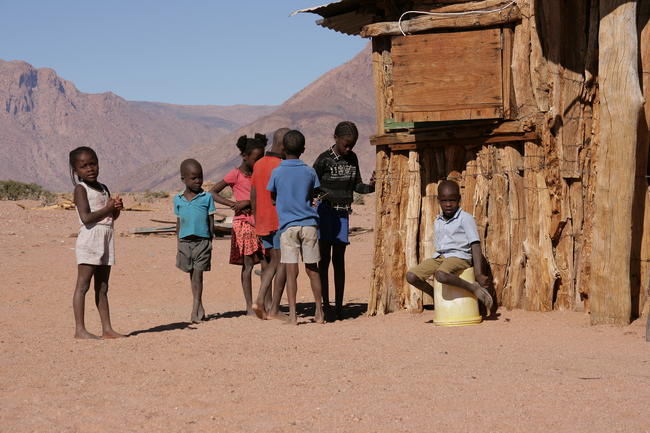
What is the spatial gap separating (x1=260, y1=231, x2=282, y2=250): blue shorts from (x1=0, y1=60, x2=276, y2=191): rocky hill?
11197 cm

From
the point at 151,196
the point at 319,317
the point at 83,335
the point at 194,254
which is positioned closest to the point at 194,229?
the point at 194,254

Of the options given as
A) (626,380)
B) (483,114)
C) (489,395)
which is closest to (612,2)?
(483,114)

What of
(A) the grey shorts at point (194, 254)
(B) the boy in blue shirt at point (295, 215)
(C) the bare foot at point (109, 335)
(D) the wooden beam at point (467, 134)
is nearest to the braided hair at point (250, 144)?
(B) the boy in blue shirt at point (295, 215)

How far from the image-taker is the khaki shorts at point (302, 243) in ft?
25.1

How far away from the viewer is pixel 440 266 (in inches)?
293

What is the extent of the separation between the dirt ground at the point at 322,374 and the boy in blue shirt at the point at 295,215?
1.70 feet

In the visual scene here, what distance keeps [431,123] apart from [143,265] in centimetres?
650

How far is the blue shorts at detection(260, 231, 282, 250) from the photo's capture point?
7.99 m

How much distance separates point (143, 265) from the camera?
13.1 metres

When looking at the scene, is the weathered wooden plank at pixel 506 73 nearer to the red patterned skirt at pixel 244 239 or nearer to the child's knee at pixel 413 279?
the child's knee at pixel 413 279

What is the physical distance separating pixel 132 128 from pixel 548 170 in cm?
14603

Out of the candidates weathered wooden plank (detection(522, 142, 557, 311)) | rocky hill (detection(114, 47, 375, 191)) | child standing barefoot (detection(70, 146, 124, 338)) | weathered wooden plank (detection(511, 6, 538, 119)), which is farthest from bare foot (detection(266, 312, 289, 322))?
rocky hill (detection(114, 47, 375, 191))

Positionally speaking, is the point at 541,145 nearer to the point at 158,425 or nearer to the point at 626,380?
the point at 626,380

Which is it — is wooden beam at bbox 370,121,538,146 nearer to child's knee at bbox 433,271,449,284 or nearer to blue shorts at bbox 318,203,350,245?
blue shorts at bbox 318,203,350,245
